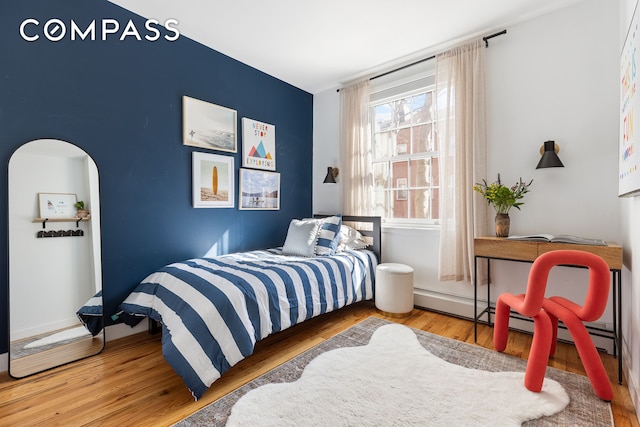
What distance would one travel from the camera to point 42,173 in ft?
6.98

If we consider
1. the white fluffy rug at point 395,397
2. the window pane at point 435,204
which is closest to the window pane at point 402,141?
the window pane at point 435,204

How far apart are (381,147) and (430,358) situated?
237 cm

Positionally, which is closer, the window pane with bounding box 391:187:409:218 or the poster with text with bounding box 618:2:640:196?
the poster with text with bounding box 618:2:640:196

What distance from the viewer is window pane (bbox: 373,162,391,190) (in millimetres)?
3621

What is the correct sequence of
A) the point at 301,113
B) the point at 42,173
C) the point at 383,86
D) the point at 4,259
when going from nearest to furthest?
the point at 4,259
the point at 42,173
the point at 383,86
the point at 301,113

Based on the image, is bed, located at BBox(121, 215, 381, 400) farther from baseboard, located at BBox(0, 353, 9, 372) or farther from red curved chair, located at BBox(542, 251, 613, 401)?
red curved chair, located at BBox(542, 251, 613, 401)

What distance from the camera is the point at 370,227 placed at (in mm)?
3605

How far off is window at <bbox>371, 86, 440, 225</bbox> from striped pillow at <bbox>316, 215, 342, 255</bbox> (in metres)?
0.63

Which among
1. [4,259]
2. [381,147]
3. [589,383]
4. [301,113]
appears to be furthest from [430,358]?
[301,113]

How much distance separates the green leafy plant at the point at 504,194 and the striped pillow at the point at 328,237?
139 centimetres

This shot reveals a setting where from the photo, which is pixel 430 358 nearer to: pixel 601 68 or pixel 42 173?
pixel 601 68

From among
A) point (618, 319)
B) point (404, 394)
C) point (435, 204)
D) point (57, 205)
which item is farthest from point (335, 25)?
point (618, 319)

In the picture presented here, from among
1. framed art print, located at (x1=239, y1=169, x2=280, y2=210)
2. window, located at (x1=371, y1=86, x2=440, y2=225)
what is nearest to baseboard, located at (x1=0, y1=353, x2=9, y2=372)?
framed art print, located at (x1=239, y1=169, x2=280, y2=210)

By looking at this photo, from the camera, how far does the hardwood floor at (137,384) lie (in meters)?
1.56
